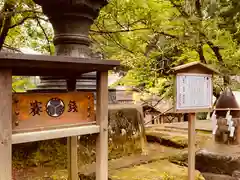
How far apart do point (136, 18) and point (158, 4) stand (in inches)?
15.9

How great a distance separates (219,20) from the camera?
6.02m

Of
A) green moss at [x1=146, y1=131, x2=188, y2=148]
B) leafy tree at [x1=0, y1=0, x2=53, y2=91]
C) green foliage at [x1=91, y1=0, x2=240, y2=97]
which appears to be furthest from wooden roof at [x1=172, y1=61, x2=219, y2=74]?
leafy tree at [x1=0, y1=0, x2=53, y2=91]

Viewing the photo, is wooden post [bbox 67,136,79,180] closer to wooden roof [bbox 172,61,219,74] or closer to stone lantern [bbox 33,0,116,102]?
stone lantern [bbox 33,0,116,102]

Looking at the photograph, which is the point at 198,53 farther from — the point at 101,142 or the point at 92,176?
the point at 101,142

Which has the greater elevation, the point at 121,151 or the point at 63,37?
the point at 63,37

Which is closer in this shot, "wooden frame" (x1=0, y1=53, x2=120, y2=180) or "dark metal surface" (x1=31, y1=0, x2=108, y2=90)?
"wooden frame" (x1=0, y1=53, x2=120, y2=180)

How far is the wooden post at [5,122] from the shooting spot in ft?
5.99

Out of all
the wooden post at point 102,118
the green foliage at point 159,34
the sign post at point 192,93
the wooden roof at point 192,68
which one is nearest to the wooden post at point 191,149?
the sign post at point 192,93

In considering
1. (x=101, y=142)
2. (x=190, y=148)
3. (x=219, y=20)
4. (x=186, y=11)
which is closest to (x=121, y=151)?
(x=190, y=148)

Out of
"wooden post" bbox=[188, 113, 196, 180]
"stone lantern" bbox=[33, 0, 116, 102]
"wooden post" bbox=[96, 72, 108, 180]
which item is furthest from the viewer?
"wooden post" bbox=[188, 113, 196, 180]

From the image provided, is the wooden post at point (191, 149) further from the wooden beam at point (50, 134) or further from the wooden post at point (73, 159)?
the wooden beam at point (50, 134)

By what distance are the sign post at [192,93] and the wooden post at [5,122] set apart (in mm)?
1920

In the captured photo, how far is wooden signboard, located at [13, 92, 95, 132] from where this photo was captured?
6.30ft

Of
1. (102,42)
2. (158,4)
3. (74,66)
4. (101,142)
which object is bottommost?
(101,142)
